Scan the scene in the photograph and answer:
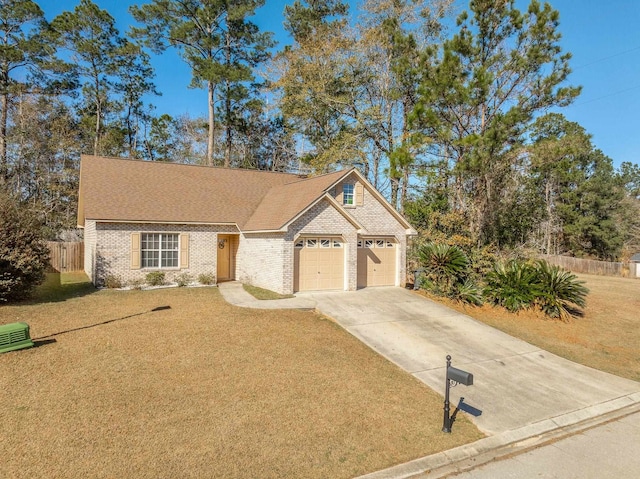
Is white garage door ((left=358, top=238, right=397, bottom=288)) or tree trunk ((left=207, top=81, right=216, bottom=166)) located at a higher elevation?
tree trunk ((left=207, top=81, right=216, bottom=166))

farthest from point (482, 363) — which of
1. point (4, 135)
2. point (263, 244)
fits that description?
point (4, 135)

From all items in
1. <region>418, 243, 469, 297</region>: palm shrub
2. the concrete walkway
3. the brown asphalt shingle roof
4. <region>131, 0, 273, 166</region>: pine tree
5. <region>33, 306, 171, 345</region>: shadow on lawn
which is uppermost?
<region>131, 0, 273, 166</region>: pine tree

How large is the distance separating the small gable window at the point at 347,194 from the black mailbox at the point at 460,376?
1179 centimetres

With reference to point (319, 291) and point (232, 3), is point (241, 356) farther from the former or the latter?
point (232, 3)

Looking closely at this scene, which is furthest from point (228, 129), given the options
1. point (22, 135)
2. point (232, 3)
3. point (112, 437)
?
point (112, 437)

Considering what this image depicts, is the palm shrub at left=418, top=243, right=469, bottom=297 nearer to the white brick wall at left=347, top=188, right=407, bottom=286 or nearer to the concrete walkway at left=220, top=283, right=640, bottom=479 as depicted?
the white brick wall at left=347, top=188, right=407, bottom=286

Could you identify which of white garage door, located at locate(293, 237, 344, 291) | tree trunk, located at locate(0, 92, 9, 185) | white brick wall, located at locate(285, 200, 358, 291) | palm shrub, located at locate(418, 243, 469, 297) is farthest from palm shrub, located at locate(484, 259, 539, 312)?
tree trunk, located at locate(0, 92, 9, 185)

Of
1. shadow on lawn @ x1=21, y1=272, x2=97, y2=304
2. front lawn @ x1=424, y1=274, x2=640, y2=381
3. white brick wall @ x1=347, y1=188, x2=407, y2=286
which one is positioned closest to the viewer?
front lawn @ x1=424, y1=274, x2=640, y2=381

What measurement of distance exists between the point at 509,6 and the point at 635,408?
19263mm

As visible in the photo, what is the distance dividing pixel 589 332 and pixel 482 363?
6.94 metres

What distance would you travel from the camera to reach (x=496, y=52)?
1986cm

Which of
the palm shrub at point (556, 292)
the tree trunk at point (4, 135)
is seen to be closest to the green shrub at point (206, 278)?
the palm shrub at point (556, 292)

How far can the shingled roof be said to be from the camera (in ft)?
54.3

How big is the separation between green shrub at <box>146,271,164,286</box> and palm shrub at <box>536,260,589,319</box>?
15943 mm
